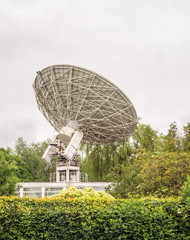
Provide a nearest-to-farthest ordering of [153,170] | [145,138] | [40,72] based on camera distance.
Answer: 1. [153,170]
2. [40,72]
3. [145,138]

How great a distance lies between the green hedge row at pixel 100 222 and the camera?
5730 mm

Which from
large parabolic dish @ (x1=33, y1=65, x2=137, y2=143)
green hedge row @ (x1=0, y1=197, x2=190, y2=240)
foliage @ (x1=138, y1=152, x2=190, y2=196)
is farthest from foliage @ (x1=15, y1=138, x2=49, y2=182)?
green hedge row @ (x1=0, y1=197, x2=190, y2=240)

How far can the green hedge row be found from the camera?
5730mm

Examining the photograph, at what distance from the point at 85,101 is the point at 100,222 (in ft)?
60.1

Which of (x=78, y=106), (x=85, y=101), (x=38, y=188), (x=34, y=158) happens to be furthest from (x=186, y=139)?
(x=34, y=158)

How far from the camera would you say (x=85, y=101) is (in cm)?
2389

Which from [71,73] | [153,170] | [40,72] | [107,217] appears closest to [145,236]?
[107,217]

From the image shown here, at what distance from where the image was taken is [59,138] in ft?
84.0

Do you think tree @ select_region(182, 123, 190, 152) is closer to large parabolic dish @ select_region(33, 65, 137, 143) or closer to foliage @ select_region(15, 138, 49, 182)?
large parabolic dish @ select_region(33, 65, 137, 143)

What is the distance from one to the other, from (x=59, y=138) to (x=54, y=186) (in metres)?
4.30

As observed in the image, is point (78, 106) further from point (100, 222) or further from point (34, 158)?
point (34, 158)

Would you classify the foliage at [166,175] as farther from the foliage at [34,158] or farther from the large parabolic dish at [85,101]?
the foliage at [34,158]

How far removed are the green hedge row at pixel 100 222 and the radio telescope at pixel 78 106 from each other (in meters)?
16.4

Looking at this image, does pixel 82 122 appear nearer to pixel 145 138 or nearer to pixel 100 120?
pixel 100 120
